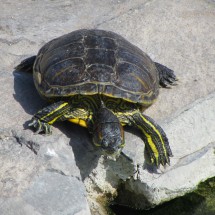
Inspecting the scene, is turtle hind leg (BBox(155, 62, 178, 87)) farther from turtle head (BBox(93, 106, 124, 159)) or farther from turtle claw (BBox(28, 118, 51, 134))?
turtle claw (BBox(28, 118, 51, 134))

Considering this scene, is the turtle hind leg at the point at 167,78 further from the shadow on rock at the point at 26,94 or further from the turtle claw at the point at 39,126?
the turtle claw at the point at 39,126

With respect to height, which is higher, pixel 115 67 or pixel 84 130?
pixel 115 67

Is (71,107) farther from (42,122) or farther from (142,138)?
(142,138)

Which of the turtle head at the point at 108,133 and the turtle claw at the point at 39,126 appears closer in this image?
the turtle head at the point at 108,133

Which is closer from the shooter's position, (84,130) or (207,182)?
(84,130)

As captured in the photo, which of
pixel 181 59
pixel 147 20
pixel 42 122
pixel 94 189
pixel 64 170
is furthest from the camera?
pixel 147 20

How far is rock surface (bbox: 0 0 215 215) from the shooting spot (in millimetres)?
4090

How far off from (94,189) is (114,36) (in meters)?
1.54

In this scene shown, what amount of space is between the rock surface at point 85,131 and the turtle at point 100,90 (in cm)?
15

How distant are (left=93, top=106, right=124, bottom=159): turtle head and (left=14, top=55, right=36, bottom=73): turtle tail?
1.38 m

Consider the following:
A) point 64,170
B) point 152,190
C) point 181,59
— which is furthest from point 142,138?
point 181,59

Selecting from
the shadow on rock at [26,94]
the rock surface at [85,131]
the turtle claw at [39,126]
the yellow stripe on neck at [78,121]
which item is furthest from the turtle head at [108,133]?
the shadow on rock at [26,94]

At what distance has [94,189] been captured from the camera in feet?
16.3

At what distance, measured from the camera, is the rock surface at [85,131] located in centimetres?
409
